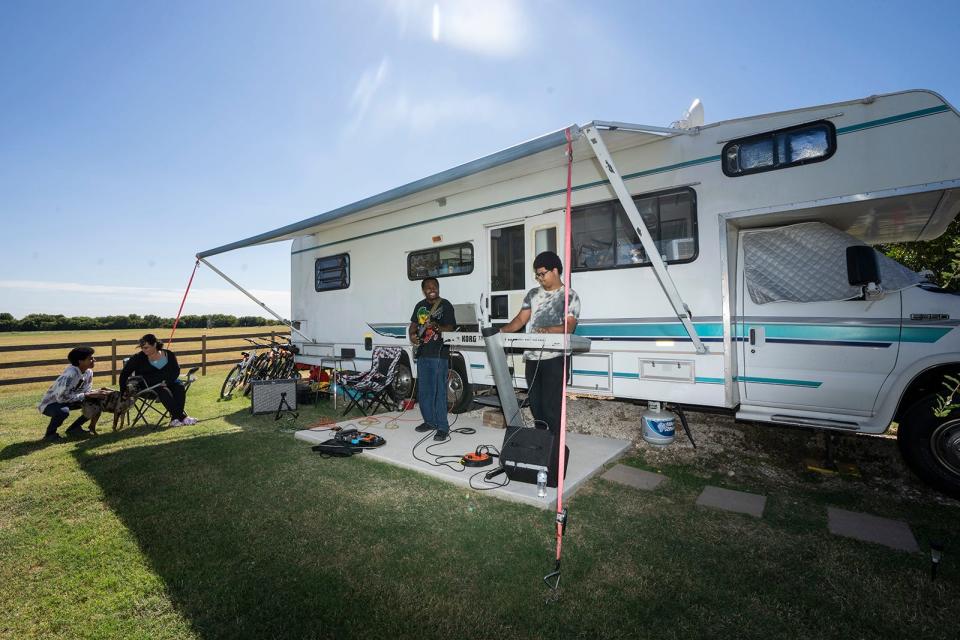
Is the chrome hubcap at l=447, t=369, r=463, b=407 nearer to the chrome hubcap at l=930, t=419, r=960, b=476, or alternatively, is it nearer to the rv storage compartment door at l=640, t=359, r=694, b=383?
the rv storage compartment door at l=640, t=359, r=694, b=383

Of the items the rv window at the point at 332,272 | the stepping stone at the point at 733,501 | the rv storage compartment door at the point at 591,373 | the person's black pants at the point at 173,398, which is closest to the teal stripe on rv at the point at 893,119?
the rv storage compartment door at the point at 591,373

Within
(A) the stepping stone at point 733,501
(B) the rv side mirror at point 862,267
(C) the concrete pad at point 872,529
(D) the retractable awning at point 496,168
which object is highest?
(D) the retractable awning at point 496,168

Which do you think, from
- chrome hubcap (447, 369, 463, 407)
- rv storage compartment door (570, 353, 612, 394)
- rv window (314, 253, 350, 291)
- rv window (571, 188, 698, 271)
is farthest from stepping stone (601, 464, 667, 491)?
rv window (314, 253, 350, 291)

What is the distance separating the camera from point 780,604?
7.45 ft

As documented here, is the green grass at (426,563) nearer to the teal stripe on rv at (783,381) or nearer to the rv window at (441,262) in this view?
the teal stripe on rv at (783,381)

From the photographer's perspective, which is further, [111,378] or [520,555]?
[111,378]

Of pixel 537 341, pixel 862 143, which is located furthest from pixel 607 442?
pixel 862 143

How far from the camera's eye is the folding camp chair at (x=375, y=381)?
6387mm

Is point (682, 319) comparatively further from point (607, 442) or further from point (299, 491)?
point (299, 491)

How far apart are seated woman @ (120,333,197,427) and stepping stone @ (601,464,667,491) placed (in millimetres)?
5597

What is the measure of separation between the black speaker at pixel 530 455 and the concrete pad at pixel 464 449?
0.11 meters

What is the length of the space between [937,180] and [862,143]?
0.53m

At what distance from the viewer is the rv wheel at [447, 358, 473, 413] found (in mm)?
5987

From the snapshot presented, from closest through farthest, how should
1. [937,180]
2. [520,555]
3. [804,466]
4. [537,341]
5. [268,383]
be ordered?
[520,555] < [937,180] < [537,341] < [804,466] < [268,383]
